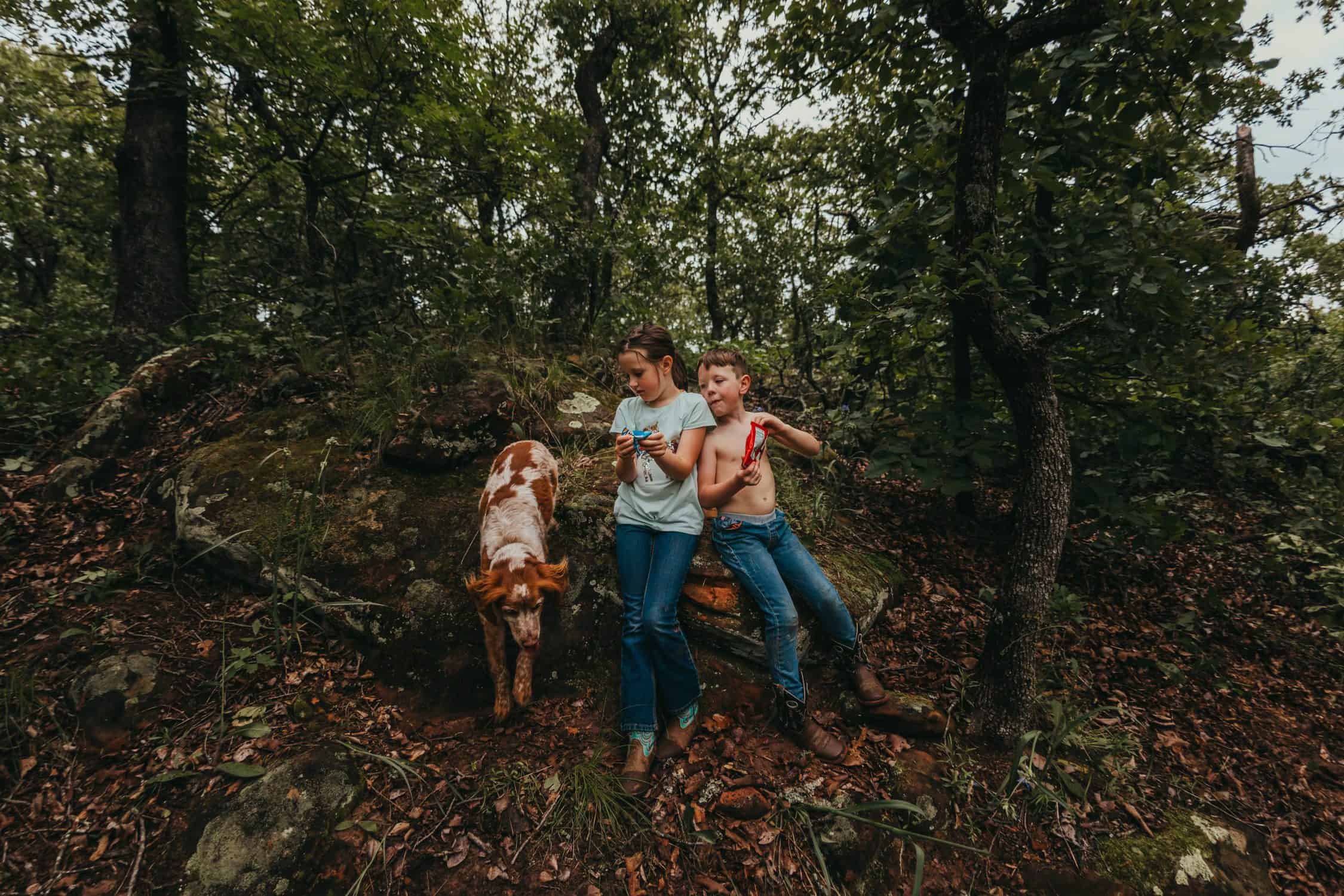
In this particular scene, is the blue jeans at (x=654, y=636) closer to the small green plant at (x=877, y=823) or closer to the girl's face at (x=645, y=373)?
the small green plant at (x=877, y=823)

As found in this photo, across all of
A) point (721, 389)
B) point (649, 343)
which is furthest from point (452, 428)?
point (721, 389)

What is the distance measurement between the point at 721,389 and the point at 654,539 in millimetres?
1079

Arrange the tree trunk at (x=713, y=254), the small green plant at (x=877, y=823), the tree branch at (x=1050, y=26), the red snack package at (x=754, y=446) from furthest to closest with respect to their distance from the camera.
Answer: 1. the tree trunk at (x=713, y=254)
2. the red snack package at (x=754, y=446)
3. the tree branch at (x=1050, y=26)
4. the small green plant at (x=877, y=823)

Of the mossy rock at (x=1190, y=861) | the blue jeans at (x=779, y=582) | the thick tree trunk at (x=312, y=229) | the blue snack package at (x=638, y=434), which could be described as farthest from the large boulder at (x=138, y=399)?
the mossy rock at (x=1190, y=861)

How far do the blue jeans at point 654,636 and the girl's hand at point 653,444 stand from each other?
568mm

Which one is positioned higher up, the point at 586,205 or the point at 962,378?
the point at 586,205

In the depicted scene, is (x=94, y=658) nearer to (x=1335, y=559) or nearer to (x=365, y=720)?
(x=365, y=720)

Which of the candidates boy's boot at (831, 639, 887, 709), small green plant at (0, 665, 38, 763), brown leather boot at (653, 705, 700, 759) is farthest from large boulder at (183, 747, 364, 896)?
boy's boot at (831, 639, 887, 709)

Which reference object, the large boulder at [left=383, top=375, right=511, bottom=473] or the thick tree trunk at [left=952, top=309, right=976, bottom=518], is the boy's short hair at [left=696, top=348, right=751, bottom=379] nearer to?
the thick tree trunk at [left=952, top=309, right=976, bottom=518]

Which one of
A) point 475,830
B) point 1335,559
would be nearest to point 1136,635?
point 1335,559

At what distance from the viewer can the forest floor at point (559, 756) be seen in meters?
2.30

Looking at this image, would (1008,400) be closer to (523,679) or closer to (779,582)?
(779,582)

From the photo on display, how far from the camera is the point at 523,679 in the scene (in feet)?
9.17

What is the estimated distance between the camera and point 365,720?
2.79 meters
